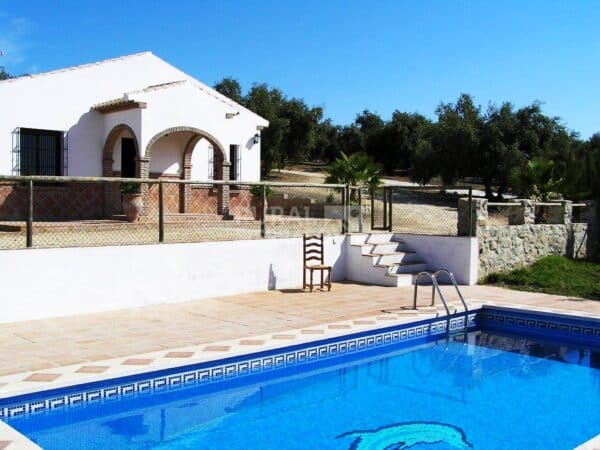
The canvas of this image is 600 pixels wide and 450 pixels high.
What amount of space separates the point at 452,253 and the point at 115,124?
929 centimetres

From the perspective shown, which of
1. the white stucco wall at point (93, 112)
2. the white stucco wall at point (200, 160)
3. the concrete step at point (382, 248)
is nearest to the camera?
the concrete step at point (382, 248)

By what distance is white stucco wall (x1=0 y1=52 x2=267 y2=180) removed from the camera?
14773mm

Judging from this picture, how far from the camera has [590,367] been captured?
7.92 metres

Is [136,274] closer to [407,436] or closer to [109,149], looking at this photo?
[407,436]

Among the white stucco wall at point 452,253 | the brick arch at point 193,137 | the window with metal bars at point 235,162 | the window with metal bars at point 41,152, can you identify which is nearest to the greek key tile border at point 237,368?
the white stucco wall at point 452,253

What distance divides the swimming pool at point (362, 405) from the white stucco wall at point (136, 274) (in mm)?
3257

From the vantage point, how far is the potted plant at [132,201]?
13711 mm

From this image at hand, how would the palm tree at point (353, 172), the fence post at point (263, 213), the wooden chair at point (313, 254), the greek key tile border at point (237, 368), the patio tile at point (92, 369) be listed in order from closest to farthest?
the greek key tile border at point (237, 368) < the patio tile at point (92, 369) < the fence post at point (263, 213) < the wooden chair at point (313, 254) < the palm tree at point (353, 172)

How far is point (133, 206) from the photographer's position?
1376 cm

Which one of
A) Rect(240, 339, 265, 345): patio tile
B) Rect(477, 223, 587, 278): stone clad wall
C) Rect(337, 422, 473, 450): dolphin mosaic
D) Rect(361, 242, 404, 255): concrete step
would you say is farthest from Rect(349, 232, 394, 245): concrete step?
Rect(337, 422, 473, 450): dolphin mosaic

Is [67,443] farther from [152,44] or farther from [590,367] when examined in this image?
[152,44]

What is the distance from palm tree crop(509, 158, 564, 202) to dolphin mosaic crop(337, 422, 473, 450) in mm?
12124

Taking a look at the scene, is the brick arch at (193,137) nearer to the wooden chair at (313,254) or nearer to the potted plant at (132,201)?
the potted plant at (132,201)

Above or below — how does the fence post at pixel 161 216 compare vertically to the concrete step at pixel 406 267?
above
